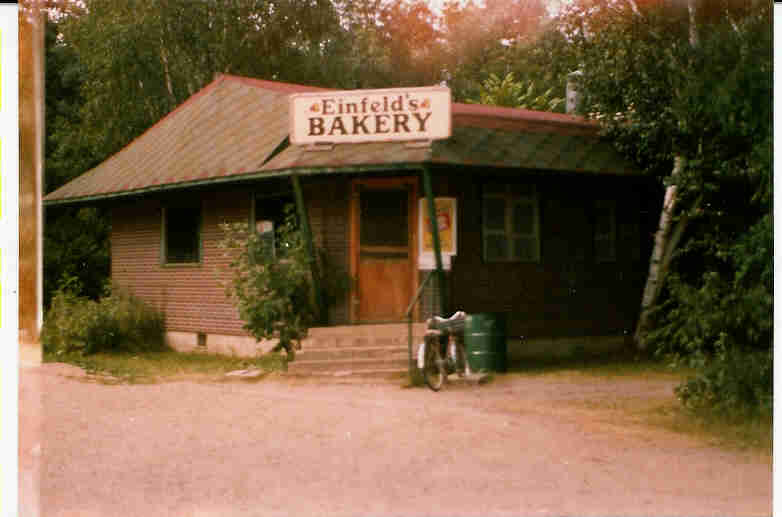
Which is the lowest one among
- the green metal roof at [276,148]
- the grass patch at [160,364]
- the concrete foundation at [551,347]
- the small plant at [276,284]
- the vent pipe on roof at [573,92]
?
the grass patch at [160,364]

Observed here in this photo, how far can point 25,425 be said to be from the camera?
875 cm

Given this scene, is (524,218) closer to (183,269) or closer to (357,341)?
(357,341)

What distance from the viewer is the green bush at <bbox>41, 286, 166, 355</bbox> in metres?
10.7

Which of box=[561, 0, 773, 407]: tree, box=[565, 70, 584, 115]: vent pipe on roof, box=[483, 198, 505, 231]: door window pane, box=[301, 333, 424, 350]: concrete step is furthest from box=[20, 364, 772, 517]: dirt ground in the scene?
box=[565, 70, 584, 115]: vent pipe on roof

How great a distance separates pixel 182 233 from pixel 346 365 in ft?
15.9

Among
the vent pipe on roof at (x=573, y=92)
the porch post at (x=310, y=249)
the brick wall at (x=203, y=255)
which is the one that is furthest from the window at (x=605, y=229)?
the porch post at (x=310, y=249)

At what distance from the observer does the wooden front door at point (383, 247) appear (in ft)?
35.3

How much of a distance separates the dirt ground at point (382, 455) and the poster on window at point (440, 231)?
1347 mm

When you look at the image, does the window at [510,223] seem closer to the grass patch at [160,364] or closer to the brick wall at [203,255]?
the brick wall at [203,255]

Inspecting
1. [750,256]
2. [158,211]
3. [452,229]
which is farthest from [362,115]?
[158,211]

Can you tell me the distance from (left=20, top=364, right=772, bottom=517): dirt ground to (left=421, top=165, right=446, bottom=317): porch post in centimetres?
102

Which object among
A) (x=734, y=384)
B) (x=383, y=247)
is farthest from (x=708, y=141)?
(x=383, y=247)

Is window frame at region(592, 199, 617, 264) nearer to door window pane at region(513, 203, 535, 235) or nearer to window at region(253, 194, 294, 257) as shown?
door window pane at region(513, 203, 535, 235)

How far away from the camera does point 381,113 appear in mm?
9227
